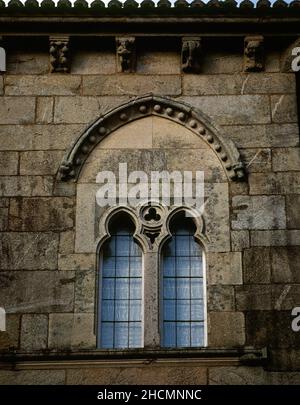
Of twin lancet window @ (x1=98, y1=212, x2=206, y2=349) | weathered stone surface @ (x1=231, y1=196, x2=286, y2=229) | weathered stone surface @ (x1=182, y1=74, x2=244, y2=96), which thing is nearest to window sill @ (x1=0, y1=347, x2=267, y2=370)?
twin lancet window @ (x1=98, y1=212, x2=206, y2=349)

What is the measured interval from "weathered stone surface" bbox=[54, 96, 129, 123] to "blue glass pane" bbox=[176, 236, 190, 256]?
217 cm

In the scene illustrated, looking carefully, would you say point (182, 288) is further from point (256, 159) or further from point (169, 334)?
point (256, 159)

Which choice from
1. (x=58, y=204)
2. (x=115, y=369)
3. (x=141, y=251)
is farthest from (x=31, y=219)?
(x=115, y=369)

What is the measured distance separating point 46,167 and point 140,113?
1597mm

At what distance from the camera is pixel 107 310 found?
14.6m

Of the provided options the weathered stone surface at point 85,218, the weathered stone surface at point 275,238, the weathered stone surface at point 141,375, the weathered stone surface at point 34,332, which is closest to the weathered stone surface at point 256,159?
the weathered stone surface at point 275,238

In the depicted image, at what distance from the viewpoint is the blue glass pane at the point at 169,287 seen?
14734 mm

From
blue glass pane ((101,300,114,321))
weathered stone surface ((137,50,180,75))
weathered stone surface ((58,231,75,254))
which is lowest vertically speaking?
blue glass pane ((101,300,114,321))

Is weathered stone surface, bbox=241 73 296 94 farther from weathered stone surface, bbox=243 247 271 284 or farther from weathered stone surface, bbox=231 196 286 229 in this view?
weathered stone surface, bbox=243 247 271 284

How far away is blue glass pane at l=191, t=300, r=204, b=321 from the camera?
1455 cm

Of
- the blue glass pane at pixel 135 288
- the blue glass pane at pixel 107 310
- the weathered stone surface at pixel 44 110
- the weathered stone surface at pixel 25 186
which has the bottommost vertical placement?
the blue glass pane at pixel 107 310

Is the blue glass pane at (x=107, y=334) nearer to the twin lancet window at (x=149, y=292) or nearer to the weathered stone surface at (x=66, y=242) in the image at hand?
the twin lancet window at (x=149, y=292)

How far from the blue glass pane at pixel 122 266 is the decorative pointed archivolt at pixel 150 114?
4.39 ft

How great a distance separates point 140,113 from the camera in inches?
621
